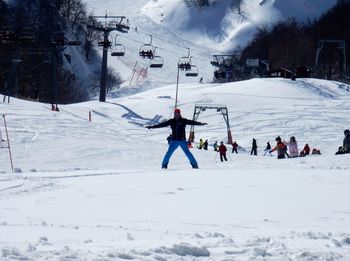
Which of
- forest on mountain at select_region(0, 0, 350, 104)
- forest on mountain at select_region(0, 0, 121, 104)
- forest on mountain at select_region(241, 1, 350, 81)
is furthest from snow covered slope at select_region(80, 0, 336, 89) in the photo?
forest on mountain at select_region(241, 1, 350, 81)

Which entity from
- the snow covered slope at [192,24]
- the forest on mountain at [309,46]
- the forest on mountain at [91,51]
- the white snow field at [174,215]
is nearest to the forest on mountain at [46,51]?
the forest on mountain at [91,51]

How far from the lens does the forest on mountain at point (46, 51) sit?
53.5 metres

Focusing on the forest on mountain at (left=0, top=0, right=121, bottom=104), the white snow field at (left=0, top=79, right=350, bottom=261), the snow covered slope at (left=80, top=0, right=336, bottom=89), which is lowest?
the white snow field at (left=0, top=79, right=350, bottom=261)

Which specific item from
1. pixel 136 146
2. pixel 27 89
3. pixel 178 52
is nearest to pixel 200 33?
pixel 178 52

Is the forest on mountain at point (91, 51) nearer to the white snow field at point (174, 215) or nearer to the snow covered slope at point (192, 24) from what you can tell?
the snow covered slope at point (192, 24)

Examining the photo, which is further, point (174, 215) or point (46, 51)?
point (46, 51)

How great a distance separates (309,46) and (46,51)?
40.5 m

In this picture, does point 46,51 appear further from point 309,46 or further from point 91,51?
point 309,46

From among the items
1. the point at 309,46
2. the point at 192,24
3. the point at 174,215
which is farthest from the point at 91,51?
the point at 174,215

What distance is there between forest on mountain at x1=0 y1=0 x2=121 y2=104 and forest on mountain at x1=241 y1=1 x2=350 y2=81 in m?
22.3

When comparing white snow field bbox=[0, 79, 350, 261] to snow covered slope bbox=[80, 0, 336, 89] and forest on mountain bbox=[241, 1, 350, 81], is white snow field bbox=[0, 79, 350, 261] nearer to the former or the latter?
forest on mountain bbox=[241, 1, 350, 81]

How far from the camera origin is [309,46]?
91625 mm

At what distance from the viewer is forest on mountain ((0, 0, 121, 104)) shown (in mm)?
53456

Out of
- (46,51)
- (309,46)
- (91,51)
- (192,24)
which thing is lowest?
(46,51)
